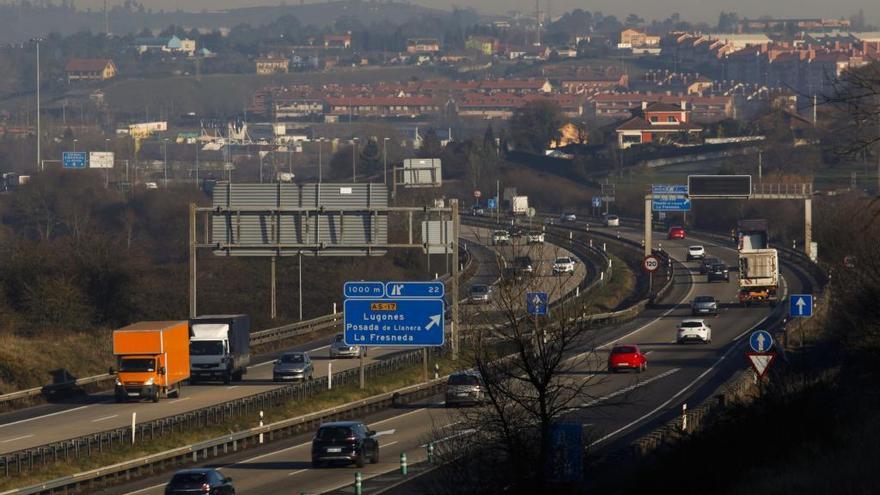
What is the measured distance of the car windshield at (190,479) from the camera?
29281 millimetres

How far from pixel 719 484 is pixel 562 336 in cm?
312

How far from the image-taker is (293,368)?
53.0 m

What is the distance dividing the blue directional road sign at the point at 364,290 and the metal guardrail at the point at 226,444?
2.96 m

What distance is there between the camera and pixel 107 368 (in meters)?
55.4

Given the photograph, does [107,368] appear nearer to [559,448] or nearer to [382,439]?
[382,439]

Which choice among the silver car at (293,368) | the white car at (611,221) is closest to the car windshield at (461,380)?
the silver car at (293,368)

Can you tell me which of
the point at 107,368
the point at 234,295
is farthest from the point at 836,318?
the point at 234,295

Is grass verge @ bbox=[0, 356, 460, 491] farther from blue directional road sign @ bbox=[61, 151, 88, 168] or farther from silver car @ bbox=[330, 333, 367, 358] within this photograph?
blue directional road sign @ bbox=[61, 151, 88, 168]

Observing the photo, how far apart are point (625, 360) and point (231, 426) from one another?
16116 mm

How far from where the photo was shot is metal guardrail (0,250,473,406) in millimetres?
47969

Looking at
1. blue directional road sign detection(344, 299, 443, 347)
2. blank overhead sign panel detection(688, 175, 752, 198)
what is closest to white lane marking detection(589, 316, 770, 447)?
blue directional road sign detection(344, 299, 443, 347)

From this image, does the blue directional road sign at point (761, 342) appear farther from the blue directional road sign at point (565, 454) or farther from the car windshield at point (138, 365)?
the car windshield at point (138, 365)

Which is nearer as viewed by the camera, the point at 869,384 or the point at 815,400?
the point at 815,400

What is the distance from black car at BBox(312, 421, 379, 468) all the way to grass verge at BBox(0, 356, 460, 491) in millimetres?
3815
